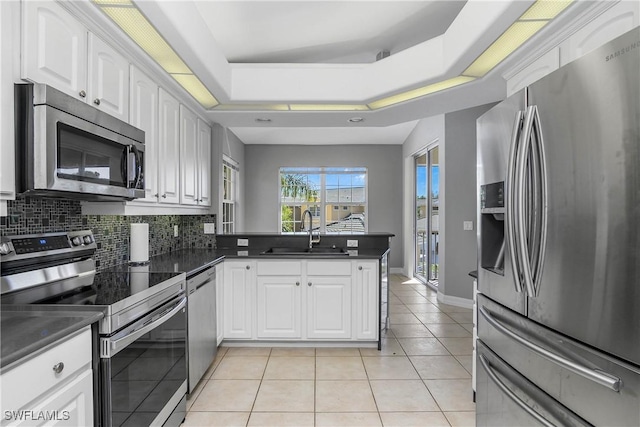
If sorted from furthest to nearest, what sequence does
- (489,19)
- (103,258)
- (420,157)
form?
1. (420,157)
2. (103,258)
3. (489,19)

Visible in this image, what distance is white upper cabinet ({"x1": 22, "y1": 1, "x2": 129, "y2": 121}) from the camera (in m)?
1.38

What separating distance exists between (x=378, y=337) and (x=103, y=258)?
7.59ft

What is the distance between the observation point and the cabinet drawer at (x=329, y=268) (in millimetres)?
3059

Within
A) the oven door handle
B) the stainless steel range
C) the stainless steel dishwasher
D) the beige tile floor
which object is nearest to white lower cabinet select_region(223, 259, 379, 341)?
the beige tile floor

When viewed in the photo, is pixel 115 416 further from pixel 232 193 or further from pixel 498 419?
pixel 232 193

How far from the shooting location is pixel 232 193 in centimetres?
564

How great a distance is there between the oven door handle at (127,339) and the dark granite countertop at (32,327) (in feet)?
0.39

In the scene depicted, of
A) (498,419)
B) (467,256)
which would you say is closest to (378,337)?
(498,419)

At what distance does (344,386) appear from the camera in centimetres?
247

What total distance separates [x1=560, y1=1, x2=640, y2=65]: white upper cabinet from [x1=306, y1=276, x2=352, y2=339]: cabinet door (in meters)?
2.21

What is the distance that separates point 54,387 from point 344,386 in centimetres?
186

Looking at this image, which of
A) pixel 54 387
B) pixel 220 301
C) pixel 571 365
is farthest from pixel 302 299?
pixel 571 365

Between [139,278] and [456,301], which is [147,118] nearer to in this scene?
[139,278]

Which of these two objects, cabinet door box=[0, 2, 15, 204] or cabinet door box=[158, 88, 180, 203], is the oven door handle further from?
cabinet door box=[158, 88, 180, 203]
